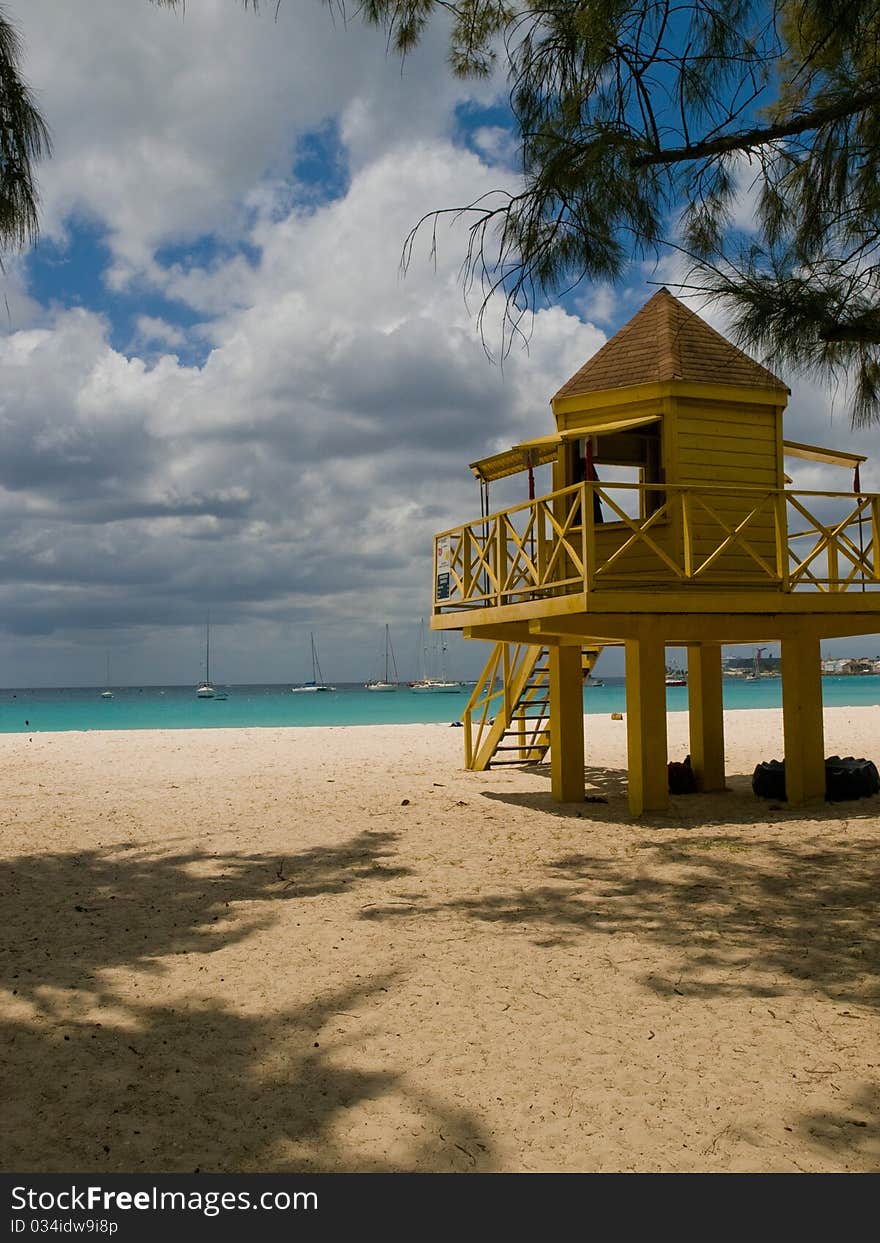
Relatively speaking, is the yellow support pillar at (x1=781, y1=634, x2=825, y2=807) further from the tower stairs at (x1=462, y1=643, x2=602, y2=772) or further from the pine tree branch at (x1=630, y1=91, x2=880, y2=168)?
the pine tree branch at (x1=630, y1=91, x2=880, y2=168)

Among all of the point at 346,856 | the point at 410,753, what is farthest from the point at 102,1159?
the point at 410,753

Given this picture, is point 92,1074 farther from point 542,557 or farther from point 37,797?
point 37,797

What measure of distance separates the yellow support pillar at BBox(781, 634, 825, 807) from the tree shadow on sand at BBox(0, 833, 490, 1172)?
769cm

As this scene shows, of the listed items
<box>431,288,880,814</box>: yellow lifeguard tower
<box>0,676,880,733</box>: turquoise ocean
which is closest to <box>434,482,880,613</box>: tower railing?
<box>431,288,880,814</box>: yellow lifeguard tower

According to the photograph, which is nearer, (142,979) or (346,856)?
(142,979)

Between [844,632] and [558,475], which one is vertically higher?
[558,475]

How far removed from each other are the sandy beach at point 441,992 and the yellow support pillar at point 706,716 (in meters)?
2.55

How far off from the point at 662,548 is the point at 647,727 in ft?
7.60

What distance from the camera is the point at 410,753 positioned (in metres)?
20.2

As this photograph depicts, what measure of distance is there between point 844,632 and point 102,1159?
11.3 m

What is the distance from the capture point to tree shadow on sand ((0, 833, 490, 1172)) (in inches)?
155

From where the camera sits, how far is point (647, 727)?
11.7m

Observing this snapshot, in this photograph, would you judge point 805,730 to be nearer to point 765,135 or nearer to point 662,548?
point 662,548

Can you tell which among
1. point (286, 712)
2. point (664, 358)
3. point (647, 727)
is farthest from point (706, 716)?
point (286, 712)
